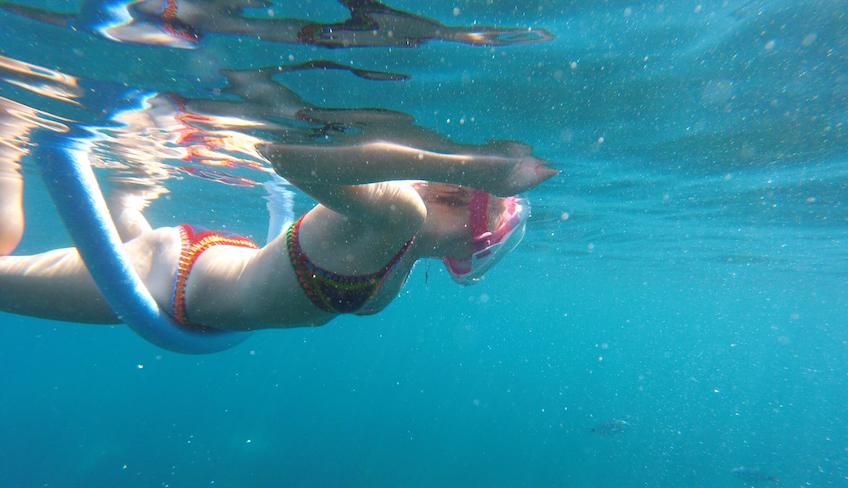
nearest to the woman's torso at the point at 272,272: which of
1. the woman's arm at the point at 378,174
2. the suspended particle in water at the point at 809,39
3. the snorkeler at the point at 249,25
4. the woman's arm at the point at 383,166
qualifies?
the woman's arm at the point at 378,174

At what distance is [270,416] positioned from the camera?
36906mm

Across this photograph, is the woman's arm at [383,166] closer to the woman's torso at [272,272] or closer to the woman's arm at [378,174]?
the woman's arm at [378,174]

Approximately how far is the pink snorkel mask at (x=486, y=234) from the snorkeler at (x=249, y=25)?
2779mm

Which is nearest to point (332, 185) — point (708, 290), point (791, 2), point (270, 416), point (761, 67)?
point (791, 2)

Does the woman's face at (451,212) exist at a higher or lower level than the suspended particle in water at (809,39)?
lower

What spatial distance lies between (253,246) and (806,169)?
45.4 feet

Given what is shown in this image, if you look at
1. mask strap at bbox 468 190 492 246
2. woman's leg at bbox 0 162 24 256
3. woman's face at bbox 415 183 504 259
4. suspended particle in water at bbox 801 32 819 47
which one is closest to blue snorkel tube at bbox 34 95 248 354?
woman's leg at bbox 0 162 24 256

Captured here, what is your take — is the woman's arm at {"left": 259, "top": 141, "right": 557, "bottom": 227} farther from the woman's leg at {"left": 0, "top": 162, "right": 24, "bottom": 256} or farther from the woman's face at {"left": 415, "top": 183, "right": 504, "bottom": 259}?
the woman's leg at {"left": 0, "top": 162, "right": 24, "bottom": 256}

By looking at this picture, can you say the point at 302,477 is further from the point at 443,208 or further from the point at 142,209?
the point at 443,208

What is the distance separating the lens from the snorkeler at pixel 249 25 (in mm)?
4855

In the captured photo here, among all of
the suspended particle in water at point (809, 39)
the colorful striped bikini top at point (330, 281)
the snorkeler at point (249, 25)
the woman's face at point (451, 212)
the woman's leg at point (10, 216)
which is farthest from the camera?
the suspended particle in water at point (809, 39)

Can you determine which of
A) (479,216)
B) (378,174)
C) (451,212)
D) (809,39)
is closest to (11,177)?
(378,174)

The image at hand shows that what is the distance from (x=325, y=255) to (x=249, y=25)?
355cm

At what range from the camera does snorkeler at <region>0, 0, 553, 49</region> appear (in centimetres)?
486
